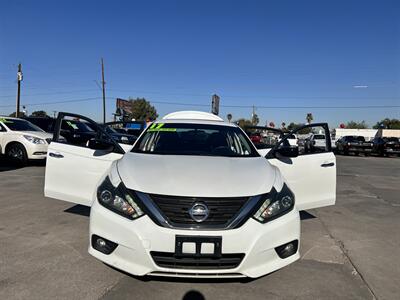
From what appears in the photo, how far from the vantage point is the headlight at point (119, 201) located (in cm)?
287

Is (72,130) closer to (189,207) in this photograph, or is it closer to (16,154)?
(16,154)

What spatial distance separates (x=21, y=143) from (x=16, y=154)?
445 mm

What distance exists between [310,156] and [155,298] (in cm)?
265

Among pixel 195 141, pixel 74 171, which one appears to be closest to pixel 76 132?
pixel 74 171

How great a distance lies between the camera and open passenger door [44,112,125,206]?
4309 millimetres

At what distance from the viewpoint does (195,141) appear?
14.6ft

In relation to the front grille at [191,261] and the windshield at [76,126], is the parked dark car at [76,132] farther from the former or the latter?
the front grille at [191,261]

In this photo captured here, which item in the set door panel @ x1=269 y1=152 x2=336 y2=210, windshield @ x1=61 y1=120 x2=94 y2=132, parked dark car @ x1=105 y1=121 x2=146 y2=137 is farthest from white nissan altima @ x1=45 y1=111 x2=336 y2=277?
windshield @ x1=61 y1=120 x2=94 y2=132

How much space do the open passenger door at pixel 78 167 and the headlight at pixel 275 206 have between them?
2.09 meters

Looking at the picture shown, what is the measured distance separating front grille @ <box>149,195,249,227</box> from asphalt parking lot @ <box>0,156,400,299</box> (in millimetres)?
486

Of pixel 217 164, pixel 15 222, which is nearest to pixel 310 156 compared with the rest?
pixel 217 164

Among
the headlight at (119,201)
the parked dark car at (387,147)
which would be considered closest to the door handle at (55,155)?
the headlight at (119,201)

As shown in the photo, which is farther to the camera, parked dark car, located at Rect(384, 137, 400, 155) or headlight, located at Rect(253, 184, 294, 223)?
parked dark car, located at Rect(384, 137, 400, 155)

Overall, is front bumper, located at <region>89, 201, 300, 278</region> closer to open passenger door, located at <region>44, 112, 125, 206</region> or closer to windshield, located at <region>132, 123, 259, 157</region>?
windshield, located at <region>132, 123, 259, 157</region>
